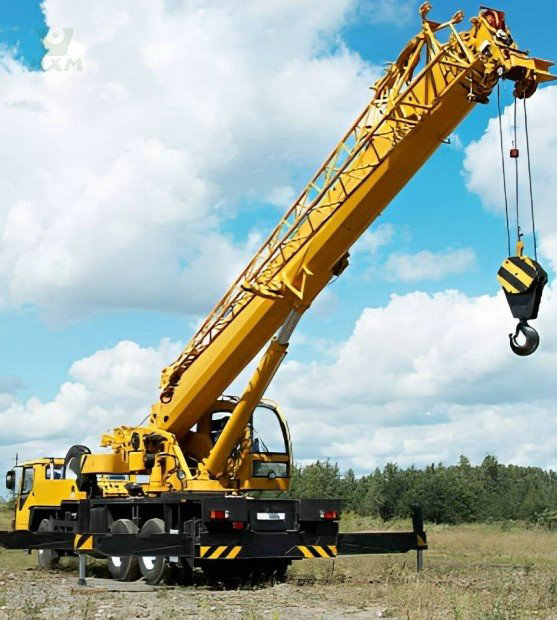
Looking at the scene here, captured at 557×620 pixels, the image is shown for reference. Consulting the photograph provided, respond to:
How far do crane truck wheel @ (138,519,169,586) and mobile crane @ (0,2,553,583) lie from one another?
35mm

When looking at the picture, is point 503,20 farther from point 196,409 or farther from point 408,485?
point 408,485

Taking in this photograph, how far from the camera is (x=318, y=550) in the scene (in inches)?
639

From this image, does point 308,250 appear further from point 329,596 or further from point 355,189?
point 329,596

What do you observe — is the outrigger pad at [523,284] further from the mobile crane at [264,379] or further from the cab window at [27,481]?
the cab window at [27,481]

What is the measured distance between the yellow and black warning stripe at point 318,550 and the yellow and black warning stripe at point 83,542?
3789 millimetres

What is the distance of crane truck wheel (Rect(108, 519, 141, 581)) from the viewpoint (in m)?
17.2

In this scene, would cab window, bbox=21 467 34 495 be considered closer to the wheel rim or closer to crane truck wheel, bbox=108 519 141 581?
crane truck wheel, bbox=108 519 141 581

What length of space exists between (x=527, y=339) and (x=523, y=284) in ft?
2.54

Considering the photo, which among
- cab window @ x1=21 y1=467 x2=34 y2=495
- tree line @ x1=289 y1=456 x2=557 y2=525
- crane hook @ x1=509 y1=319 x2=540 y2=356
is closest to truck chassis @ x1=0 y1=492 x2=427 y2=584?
cab window @ x1=21 y1=467 x2=34 y2=495

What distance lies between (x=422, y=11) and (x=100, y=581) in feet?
38.6

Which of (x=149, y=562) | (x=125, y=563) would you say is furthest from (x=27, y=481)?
(x=149, y=562)

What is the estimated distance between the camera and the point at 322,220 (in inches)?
600

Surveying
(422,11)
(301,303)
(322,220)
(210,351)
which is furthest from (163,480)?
(422,11)

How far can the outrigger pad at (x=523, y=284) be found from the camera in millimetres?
12305
